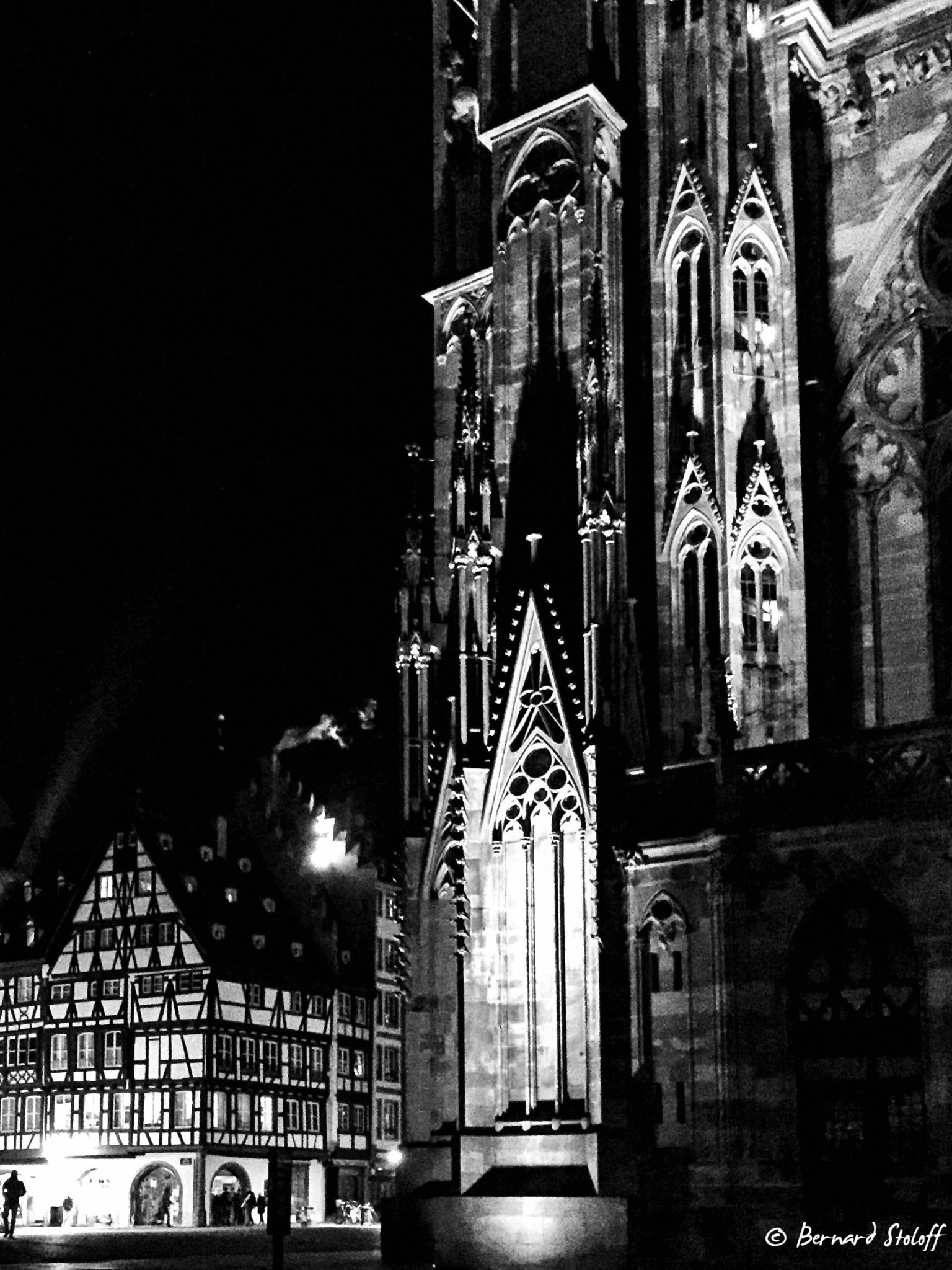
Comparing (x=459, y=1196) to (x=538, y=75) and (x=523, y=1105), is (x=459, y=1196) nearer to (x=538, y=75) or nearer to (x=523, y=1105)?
(x=523, y=1105)

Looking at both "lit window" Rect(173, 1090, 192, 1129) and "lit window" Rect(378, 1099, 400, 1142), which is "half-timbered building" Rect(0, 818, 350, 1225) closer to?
"lit window" Rect(173, 1090, 192, 1129)

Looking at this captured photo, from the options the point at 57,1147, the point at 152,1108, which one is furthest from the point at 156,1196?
the point at 57,1147

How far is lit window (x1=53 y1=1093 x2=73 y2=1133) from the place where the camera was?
62312 millimetres

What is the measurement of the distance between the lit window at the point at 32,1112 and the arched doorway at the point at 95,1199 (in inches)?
121

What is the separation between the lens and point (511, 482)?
28906mm

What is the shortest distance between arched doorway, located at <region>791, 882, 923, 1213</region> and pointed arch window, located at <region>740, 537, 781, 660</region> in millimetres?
4120

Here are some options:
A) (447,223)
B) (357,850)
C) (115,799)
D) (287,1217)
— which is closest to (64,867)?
(115,799)

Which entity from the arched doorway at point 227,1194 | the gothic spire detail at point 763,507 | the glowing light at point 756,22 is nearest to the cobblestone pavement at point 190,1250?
the arched doorway at point 227,1194

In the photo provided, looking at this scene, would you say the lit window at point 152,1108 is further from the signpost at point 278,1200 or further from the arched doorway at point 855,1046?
the signpost at point 278,1200

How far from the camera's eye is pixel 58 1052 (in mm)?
63469

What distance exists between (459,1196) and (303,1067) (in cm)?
4013

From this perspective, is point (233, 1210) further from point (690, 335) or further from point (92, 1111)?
point (690, 335)

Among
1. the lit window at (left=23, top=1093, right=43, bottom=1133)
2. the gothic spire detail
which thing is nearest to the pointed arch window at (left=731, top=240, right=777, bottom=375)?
the gothic spire detail

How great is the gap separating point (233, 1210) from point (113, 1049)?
8.07m
